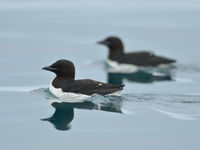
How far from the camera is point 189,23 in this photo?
74.9ft

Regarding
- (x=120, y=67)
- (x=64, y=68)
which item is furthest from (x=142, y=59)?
(x=64, y=68)

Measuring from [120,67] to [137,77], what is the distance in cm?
126

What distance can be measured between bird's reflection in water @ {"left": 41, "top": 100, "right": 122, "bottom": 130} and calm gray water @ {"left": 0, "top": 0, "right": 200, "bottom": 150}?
2 cm

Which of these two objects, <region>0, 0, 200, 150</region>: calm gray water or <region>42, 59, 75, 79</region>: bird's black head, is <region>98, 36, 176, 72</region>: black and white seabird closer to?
<region>0, 0, 200, 150</region>: calm gray water

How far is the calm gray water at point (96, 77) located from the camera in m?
11.4

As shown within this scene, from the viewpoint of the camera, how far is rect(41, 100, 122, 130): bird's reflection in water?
488 inches

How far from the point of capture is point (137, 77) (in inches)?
669

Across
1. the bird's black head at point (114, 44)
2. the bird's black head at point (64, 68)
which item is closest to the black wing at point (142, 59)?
the bird's black head at point (114, 44)

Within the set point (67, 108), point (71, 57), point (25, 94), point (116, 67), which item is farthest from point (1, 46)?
Result: point (67, 108)

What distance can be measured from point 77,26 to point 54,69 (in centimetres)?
866

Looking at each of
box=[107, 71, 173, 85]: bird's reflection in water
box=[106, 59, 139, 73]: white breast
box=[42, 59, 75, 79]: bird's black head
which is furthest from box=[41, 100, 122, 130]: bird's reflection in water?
box=[106, 59, 139, 73]: white breast

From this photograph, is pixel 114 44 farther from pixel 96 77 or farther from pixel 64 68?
pixel 64 68

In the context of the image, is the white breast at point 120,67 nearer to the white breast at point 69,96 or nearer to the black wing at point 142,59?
the black wing at point 142,59

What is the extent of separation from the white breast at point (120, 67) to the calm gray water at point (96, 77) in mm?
240
